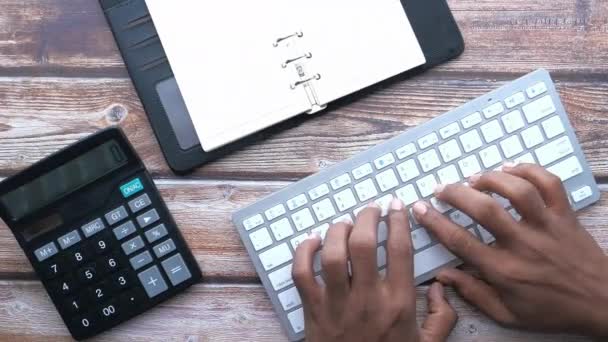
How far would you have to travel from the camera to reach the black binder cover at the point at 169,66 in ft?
2.25

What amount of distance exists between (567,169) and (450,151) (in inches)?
4.3

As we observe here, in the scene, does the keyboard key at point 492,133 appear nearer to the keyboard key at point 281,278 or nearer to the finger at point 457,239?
the finger at point 457,239

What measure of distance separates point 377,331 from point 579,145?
0.25m

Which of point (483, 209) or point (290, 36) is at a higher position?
point (290, 36)

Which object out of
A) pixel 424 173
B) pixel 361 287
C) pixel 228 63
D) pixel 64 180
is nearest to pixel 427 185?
pixel 424 173

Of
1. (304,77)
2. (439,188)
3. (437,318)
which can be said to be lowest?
(437,318)

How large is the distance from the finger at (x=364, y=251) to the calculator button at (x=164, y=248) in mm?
168

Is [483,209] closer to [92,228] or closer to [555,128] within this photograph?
[555,128]

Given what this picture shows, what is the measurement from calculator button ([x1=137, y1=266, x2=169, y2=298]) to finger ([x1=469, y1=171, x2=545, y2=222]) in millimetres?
306

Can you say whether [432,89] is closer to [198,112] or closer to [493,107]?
[493,107]

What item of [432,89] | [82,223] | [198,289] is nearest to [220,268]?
[198,289]

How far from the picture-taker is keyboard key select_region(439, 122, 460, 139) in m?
0.66

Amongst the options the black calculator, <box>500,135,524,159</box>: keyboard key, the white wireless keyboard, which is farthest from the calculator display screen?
<box>500,135,524,159</box>: keyboard key

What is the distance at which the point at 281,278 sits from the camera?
0.67 m
